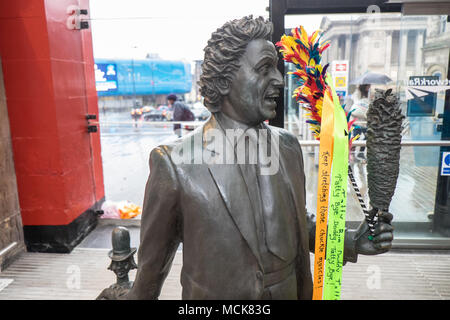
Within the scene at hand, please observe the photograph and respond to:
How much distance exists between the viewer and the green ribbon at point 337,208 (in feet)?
4.41

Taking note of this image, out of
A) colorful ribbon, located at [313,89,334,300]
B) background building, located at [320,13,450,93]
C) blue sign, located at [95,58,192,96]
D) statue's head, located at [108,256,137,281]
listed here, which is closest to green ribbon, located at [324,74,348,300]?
colorful ribbon, located at [313,89,334,300]

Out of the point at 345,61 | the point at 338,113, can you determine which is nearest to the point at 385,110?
the point at 338,113

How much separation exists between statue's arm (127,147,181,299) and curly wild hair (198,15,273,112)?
311 mm

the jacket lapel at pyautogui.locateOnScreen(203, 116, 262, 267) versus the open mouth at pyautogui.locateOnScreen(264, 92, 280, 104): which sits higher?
the open mouth at pyautogui.locateOnScreen(264, 92, 280, 104)

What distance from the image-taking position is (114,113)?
5984 millimetres

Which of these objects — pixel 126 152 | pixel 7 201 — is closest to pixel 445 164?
pixel 7 201

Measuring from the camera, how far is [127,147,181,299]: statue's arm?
1.35 m

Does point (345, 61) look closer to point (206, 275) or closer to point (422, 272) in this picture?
point (422, 272)

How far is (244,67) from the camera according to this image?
1351mm

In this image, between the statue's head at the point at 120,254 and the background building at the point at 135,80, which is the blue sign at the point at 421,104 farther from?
the statue's head at the point at 120,254

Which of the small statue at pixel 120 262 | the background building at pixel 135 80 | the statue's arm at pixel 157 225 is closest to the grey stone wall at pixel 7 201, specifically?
the background building at pixel 135 80

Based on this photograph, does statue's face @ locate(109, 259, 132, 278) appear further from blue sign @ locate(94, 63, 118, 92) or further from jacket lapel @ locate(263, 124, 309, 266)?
blue sign @ locate(94, 63, 118, 92)

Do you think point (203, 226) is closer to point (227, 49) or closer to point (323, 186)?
point (323, 186)
